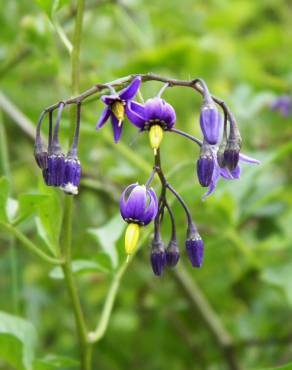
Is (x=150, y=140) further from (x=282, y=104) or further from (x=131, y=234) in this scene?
(x=282, y=104)

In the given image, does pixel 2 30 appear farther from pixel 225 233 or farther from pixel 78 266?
pixel 78 266

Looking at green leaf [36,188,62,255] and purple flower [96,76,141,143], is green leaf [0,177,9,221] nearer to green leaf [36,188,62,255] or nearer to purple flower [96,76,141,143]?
green leaf [36,188,62,255]

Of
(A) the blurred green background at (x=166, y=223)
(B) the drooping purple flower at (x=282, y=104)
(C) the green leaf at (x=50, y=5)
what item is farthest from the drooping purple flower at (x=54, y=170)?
(B) the drooping purple flower at (x=282, y=104)

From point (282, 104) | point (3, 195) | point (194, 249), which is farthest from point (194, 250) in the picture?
point (282, 104)

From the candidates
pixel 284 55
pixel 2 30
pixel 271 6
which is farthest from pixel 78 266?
pixel 271 6

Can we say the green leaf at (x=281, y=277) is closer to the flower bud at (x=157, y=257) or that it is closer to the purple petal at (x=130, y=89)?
the flower bud at (x=157, y=257)
